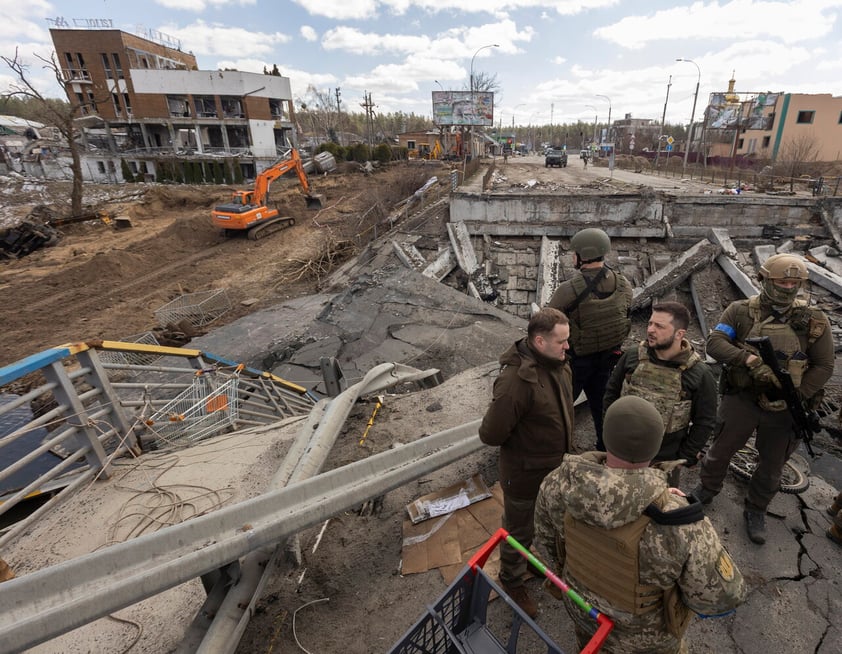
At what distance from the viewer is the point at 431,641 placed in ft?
6.08

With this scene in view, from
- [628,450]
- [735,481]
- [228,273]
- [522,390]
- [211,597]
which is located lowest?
[228,273]

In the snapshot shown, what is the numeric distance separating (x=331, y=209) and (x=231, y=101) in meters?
26.1

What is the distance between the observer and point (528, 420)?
2277 millimetres

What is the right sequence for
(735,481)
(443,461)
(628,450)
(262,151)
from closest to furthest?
(628,450)
(443,461)
(735,481)
(262,151)

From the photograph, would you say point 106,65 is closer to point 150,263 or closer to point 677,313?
point 150,263

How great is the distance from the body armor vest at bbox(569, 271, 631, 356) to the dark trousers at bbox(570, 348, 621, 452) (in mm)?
109

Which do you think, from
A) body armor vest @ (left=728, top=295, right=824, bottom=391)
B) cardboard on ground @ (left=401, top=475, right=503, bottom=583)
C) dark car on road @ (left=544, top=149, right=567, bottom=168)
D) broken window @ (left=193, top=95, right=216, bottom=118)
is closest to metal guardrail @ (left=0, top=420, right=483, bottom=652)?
cardboard on ground @ (left=401, top=475, right=503, bottom=583)

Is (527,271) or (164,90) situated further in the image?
(164,90)

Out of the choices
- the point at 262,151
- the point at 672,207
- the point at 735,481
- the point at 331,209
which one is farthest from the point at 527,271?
the point at 262,151

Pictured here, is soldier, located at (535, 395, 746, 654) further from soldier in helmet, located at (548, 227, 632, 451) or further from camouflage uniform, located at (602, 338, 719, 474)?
soldier in helmet, located at (548, 227, 632, 451)

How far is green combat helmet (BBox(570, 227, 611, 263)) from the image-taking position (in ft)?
10.8

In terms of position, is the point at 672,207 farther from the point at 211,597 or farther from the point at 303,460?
the point at 211,597

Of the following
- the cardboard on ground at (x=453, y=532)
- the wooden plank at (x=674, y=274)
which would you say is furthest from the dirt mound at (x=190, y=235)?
the cardboard on ground at (x=453, y=532)

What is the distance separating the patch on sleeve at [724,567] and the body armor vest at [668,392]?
3.47 ft
